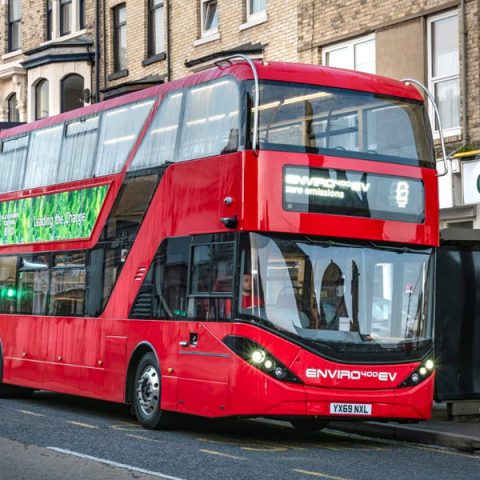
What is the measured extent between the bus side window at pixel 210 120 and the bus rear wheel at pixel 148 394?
251 cm

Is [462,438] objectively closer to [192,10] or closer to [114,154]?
[114,154]

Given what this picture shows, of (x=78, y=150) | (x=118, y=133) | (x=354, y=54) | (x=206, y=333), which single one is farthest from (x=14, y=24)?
(x=206, y=333)

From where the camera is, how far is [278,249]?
13672 millimetres

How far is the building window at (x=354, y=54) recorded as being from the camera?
80.1ft

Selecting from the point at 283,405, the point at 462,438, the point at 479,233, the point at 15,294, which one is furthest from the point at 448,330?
the point at 15,294

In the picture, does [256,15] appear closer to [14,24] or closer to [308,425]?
[14,24]

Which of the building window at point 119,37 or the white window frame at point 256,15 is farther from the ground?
the building window at point 119,37

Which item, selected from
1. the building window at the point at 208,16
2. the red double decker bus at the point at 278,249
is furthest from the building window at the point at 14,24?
the red double decker bus at the point at 278,249

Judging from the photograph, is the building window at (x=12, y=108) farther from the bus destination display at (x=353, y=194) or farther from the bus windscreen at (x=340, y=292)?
the bus windscreen at (x=340, y=292)

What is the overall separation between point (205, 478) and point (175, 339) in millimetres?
4143

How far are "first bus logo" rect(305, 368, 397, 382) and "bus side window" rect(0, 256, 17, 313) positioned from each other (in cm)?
741

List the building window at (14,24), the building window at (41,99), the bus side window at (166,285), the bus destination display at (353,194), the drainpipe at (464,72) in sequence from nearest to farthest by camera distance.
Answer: the bus destination display at (353,194) < the bus side window at (166,285) < the drainpipe at (464,72) < the building window at (41,99) < the building window at (14,24)

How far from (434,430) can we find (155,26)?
1989cm

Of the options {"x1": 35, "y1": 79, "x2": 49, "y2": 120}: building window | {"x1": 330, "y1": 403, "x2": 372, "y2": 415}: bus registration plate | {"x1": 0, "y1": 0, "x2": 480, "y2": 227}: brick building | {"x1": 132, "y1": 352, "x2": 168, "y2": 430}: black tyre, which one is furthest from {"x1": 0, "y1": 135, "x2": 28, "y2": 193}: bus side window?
{"x1": 35, "y1": 79, "x2": 49, "y2": 120}: building window
